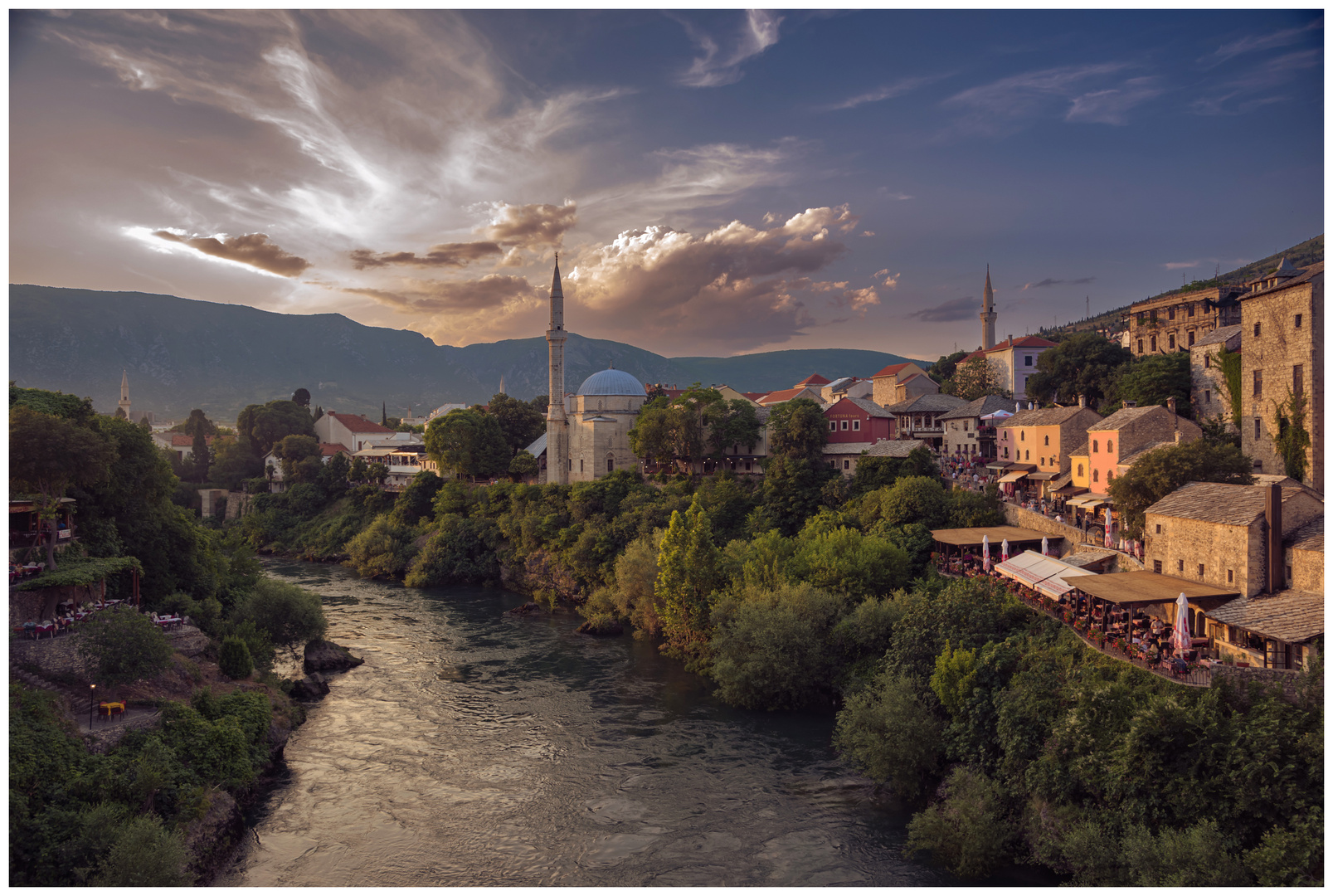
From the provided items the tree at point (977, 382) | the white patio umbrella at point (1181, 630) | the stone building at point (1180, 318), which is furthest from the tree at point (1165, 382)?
the white patio umbrella at point (1181, 630)

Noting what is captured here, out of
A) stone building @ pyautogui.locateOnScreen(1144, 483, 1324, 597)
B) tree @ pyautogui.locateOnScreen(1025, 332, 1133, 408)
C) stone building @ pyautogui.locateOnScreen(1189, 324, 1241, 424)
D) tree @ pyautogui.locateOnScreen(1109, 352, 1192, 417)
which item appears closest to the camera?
stone building @ pyautogui.locateOnScreen(1144, 483, 1324, 597)

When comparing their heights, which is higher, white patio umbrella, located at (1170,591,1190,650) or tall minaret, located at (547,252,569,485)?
tall minaret, located at (547,252,569,485)

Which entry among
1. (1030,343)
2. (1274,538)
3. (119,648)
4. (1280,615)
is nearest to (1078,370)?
(1030,343)

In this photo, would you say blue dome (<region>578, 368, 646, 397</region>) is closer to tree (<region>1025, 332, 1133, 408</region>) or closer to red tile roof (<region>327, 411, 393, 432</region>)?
tree (<region>1025, 332, 1133, 408</region>)

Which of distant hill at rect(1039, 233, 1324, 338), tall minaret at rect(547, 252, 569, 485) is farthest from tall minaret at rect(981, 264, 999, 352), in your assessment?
tall minaret at rect(547, 252, 569, 485)

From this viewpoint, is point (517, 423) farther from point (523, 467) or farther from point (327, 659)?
point (327, 659)

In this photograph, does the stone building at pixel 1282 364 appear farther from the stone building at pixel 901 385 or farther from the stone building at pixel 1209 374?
the stone building at pixel 901 385

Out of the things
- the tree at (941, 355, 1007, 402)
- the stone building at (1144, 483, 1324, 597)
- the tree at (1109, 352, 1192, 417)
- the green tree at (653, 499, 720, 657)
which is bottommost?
the green tree at (653, 499, 720, 657)
